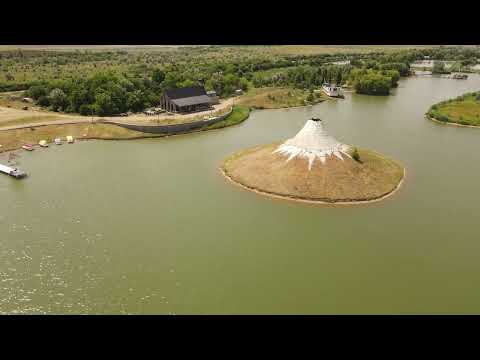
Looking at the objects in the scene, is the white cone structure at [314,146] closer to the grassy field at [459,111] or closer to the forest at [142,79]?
the grassy field at [459,111]

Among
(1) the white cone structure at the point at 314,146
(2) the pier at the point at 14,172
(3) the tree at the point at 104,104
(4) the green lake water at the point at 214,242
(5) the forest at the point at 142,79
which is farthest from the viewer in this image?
(5) the forest at the point at 142,79

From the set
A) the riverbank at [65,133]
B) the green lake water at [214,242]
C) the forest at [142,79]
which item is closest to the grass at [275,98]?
the forest at [142,79]

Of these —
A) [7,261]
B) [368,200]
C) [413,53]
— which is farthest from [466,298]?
[413,53]

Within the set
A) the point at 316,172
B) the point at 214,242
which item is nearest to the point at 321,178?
the point at 316,172

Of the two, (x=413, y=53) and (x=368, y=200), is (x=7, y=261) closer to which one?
(x=368, y=200)

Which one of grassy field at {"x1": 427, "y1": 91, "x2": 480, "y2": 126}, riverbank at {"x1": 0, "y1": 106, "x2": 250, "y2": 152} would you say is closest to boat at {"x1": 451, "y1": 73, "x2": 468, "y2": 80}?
grassy field at {"x1": 427, "y1": 91, "x2": 480, "y2": 126}
